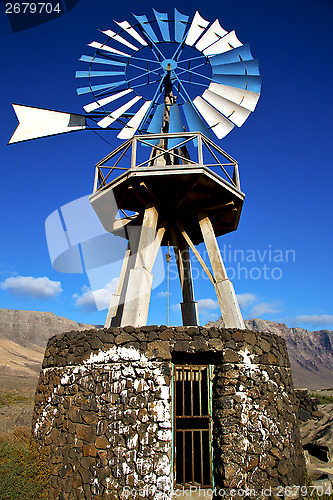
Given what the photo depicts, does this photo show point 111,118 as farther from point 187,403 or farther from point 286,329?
point 286,329

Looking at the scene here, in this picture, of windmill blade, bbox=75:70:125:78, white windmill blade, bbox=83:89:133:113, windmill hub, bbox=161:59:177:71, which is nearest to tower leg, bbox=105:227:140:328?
white windmill blade, bbox=83:89:133:113

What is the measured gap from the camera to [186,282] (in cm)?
1049

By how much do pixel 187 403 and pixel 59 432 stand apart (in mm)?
3767

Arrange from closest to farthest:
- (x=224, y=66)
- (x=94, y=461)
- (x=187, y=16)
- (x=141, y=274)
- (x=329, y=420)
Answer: (x=94, y=461) < (x=141, y=274) < (x=224, y=66) < (x=187, y=16) < (x=329, y=420)

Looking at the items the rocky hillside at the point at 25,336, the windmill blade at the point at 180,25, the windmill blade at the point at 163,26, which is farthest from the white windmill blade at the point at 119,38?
the rocky hillside at the point at 25,336

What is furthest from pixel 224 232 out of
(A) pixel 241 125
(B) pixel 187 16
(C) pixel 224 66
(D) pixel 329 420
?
(D) pixel 329 420

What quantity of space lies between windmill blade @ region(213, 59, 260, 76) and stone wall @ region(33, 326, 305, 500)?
6746 millimetres

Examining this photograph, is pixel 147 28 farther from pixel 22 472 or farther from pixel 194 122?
pixel 22 472

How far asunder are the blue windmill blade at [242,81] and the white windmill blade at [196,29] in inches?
60.8

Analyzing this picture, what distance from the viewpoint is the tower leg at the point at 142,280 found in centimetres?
696

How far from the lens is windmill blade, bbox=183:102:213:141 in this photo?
28.8ft

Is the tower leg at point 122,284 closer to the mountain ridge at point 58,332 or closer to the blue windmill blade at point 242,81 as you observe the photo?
the blue windmill blade at point 242,81

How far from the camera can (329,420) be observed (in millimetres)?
11508

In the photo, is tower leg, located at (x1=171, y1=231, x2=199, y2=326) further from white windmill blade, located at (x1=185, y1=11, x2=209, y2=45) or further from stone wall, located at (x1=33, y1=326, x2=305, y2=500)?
white windmill blade, located at (x1=185, y1=11, x2=209, y2=45)
